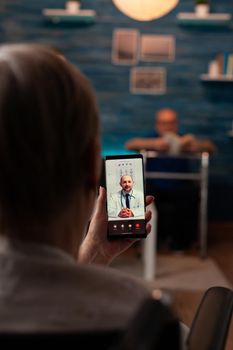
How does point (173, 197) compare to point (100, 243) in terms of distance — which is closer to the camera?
point (100, 243)

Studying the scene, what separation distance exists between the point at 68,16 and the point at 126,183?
4142 mm

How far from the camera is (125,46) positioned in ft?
16.8

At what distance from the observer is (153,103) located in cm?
515

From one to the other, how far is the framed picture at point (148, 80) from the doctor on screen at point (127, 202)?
404 cm

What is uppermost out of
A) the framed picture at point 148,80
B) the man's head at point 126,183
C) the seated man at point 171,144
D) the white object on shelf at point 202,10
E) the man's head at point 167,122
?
the white object on shelf at point 202,10

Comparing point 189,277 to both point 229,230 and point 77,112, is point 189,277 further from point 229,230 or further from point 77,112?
point 77,112

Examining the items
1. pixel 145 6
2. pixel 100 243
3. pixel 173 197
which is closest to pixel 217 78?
pixel 173 197

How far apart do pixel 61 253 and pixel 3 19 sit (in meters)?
4.87

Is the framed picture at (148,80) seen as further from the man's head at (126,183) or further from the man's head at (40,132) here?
the man's head at (40,132)

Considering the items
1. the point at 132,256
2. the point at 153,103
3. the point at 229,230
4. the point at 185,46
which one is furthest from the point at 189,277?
the point at 185,46

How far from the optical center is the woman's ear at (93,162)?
0.63 meters

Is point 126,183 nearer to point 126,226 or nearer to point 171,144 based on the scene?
point 126,226

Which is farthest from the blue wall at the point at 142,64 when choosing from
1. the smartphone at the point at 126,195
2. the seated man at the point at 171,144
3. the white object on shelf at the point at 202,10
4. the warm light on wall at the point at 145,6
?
the smartphone at the point at 126,195

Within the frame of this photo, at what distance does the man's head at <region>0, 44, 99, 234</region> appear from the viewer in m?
0.55
